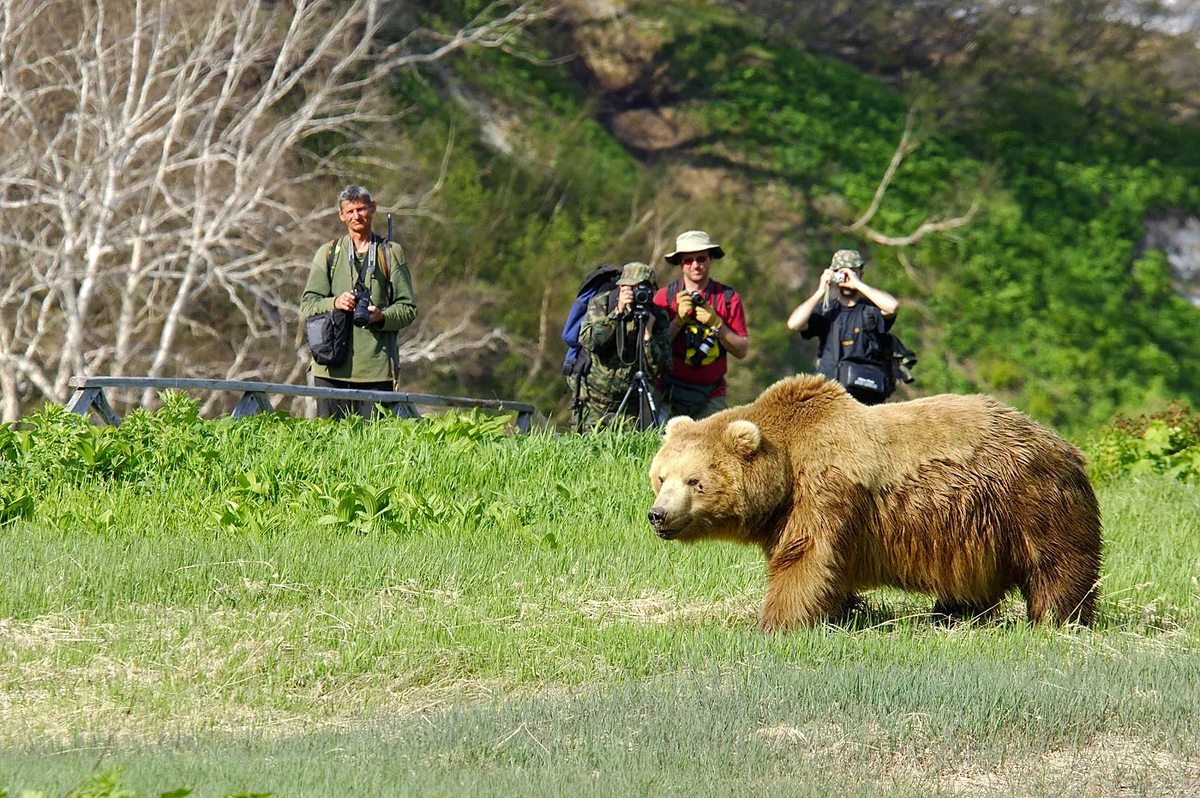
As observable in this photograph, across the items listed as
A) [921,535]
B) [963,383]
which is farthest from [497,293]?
[921,535]

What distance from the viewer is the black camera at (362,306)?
9.57 m

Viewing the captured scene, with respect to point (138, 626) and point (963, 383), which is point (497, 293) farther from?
point (138, 626)

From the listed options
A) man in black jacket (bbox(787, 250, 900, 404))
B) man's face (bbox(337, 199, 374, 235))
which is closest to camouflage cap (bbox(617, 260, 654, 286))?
man in black jacket (bbox(787, 250, 900, 404))

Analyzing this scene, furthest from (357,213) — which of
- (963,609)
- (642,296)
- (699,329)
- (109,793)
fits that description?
(109,793)

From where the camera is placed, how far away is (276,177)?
1967 centimetres

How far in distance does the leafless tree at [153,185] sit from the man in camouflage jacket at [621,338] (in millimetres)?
8756

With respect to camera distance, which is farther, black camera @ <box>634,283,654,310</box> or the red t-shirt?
the red t-shirt

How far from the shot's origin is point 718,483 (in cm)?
600

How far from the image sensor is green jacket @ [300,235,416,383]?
974 centimetres

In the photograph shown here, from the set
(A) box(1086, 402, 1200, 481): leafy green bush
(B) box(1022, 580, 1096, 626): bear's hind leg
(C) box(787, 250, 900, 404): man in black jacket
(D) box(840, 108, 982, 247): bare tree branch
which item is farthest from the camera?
(D) box(840, 108, 982, 247): bare tree branch

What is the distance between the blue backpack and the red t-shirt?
0.36 metres

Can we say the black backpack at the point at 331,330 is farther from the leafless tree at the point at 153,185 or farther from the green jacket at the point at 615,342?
the leafless tree at the point at 153,185

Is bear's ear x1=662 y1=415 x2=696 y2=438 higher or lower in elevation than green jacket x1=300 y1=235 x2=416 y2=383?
lower

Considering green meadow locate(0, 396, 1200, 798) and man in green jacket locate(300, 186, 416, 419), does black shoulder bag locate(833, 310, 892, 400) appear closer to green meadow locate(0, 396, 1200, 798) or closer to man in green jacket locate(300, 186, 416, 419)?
green meadow locate(0, 396, 1200, 798)
